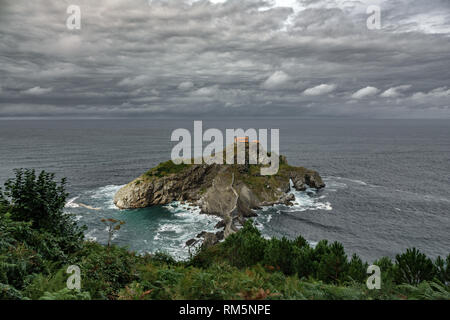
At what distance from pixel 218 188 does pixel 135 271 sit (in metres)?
58.2

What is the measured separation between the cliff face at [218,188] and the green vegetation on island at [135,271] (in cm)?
3778

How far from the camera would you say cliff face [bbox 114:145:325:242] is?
217ft

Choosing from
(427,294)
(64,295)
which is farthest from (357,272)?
(64,295)

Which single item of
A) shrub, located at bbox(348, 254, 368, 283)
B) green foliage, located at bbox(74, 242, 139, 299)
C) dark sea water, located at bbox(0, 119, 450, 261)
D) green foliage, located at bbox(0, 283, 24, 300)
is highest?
green foliage, located at bbox(0, 283, 24, 300)

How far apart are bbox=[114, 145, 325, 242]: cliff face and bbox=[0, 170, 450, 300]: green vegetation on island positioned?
3778 cm

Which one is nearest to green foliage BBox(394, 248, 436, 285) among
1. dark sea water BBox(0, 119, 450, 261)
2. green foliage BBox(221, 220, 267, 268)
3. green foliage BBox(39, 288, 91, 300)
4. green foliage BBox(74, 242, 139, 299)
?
green foliage BBox(221, 220, 267, 268)

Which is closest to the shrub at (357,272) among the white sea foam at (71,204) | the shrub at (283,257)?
the shrub at (283,257)

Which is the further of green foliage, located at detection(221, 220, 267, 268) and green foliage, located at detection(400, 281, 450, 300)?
green foliage, located at detection(221, 220, 267, 268)

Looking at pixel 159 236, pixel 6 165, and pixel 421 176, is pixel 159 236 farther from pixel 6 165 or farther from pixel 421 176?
pixel 421 176

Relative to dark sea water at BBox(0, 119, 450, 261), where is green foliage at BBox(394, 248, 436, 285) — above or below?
above

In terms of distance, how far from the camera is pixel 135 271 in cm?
1212

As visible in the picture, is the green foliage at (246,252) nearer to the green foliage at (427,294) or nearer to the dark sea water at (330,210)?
the green foliage at (427,294)

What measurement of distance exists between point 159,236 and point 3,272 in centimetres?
4637

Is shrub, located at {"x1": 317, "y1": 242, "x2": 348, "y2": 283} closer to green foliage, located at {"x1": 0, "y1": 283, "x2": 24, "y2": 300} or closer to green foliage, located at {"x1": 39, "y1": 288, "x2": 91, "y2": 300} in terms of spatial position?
green foliage, located at {"x1": 39, "y1": 288, "x2": 91, "y2": 300}
